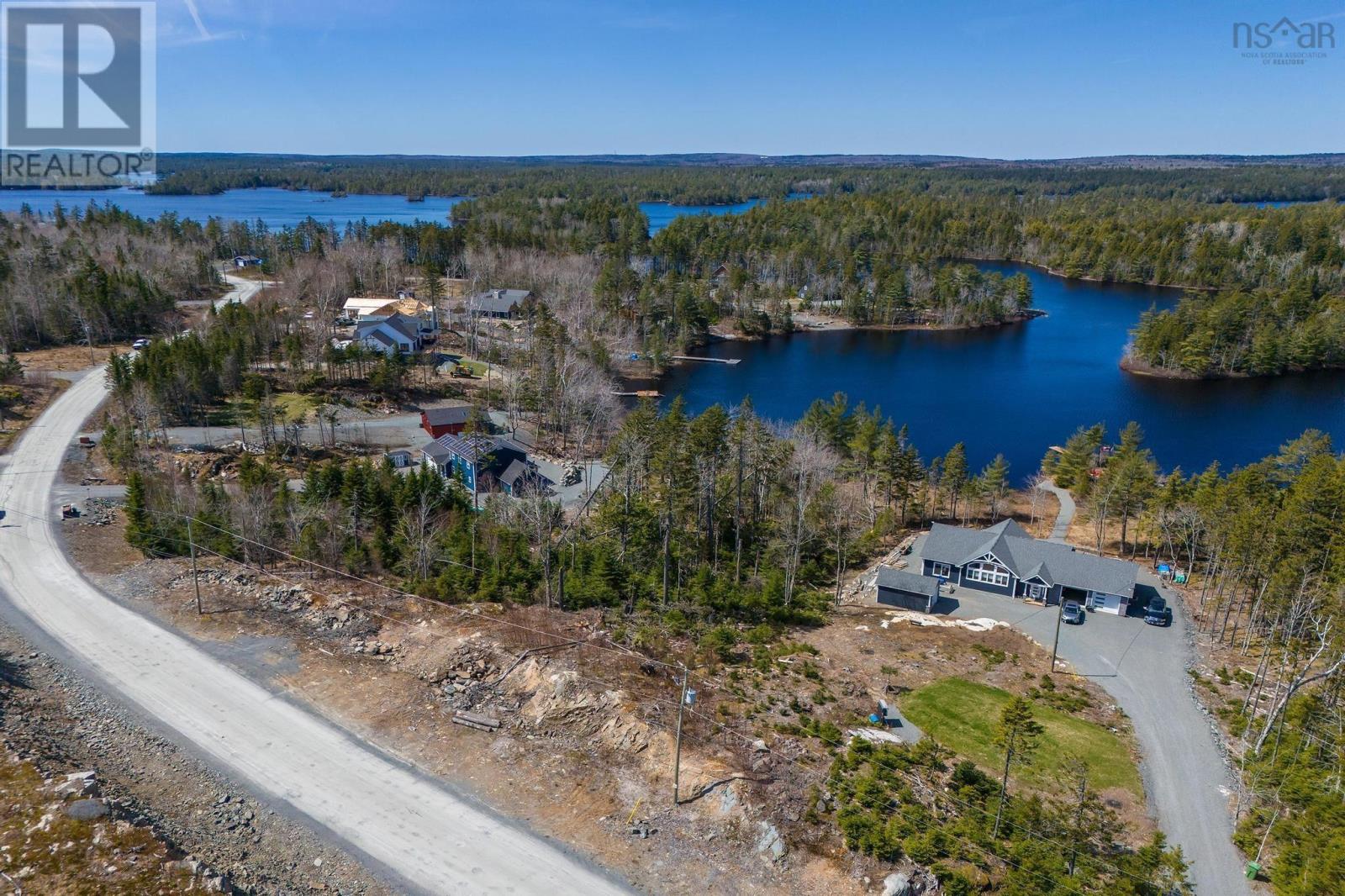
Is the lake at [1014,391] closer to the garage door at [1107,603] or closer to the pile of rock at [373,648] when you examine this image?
the garage door at [1107,603]

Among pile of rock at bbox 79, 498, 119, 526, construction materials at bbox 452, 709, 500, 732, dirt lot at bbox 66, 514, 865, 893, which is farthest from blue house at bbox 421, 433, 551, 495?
construction materials at bbox 452, 709, 500, 732

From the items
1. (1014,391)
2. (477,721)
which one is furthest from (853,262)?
(477,721)

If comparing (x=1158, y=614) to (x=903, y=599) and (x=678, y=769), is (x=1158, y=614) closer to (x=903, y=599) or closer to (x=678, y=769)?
(x=903, y=599)

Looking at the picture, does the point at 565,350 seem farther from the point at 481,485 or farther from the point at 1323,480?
the point at 1323,480

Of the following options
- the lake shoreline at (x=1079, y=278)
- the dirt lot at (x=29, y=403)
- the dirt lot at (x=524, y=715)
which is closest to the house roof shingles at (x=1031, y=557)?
the dirt lot at (x=524, y=715)

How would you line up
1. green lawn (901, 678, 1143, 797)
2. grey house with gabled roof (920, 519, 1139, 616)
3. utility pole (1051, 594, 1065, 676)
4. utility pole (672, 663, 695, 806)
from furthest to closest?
grey house with gabled roof (920, 519, 1139, 616) < utility pole (1051, 594, 1065, 676) < green lawn (901, 678, 1143, 797) < utility pole (672, 663, 695, 806)

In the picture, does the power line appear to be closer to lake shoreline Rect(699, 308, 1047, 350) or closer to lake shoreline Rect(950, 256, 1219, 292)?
lake shoreline Rect(699, 308, 1047, 350)

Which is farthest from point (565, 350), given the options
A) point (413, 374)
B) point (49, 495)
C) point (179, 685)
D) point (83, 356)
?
point (179, 685)
